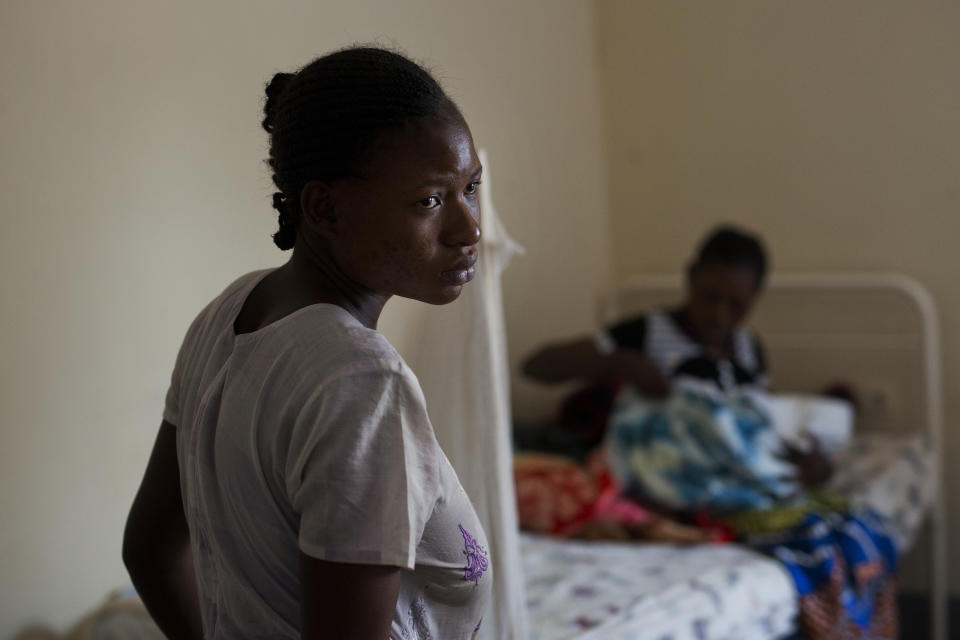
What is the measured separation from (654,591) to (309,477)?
1.38 meters

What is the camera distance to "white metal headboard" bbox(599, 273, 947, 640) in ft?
9.54

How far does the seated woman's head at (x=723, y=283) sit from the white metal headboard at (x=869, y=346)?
0.46 metres

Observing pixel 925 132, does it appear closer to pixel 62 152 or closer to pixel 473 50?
pixel 473 50

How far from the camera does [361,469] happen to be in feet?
2.34

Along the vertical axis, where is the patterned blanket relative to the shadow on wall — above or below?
below

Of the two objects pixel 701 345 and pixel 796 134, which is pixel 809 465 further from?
pixel 796 134

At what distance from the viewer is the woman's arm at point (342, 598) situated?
712 mm

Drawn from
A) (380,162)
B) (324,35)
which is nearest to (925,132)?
(324,35)

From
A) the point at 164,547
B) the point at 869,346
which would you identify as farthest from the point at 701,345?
the point at 164,547

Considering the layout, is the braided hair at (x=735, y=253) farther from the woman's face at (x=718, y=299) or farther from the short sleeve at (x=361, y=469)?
the short sleeve at (x=361, y=469)

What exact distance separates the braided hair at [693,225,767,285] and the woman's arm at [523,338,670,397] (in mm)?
316

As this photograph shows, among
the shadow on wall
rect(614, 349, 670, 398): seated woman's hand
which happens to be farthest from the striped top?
the shadow on wall

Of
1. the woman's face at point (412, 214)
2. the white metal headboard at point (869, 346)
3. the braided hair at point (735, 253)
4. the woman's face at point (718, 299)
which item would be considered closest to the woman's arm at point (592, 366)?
the woman's face at point (718, 299)

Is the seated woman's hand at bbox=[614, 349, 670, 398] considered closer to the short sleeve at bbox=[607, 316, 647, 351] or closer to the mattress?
the short sleeve at bbox=[607, 316, 647, 351]
